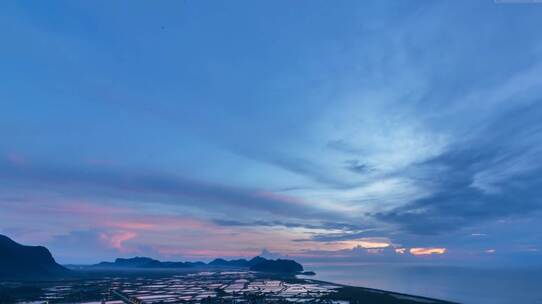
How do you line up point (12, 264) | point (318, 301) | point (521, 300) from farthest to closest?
point (12, 264) → point (521, 300) → point (318, 301)

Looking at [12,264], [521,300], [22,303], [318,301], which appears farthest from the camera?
[12,264]

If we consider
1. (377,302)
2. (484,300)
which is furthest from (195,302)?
(484,300)

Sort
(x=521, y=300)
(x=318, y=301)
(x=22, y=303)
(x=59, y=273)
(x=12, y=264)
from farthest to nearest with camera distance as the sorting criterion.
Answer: (x=59, y=273) < (x=12, y=264) < (x=521, y=300) < (x=318, y=301) < (x=22, y=303)

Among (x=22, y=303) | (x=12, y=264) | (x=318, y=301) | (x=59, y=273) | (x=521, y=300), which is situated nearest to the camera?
(x=22, y=303)

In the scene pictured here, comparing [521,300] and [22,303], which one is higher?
[22,303]

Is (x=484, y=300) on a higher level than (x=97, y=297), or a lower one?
lower

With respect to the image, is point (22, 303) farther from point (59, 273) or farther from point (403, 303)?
point (59, 273)

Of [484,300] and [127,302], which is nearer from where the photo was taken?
[127,302]

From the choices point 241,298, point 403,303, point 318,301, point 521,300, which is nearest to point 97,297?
point 241,298

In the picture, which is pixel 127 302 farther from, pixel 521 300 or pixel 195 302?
pixel 521 300
